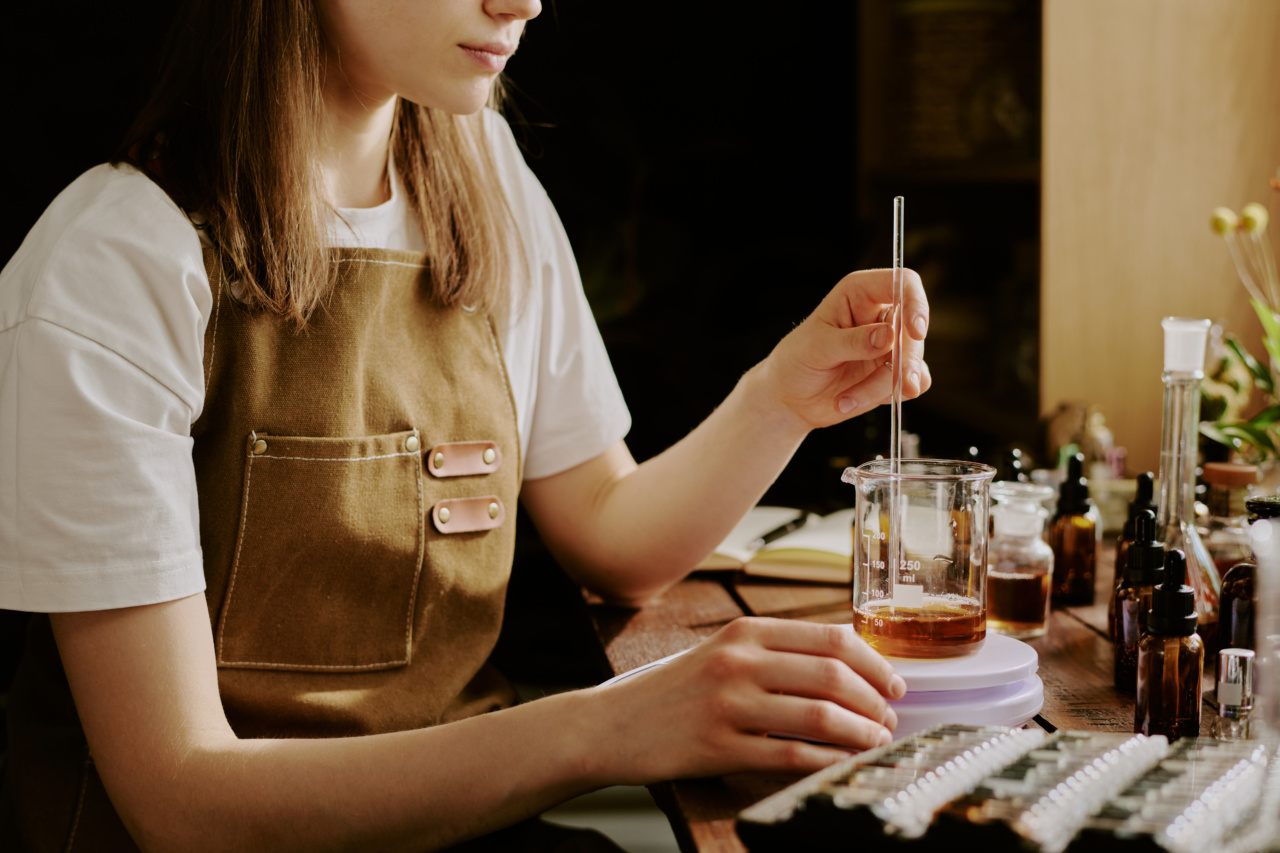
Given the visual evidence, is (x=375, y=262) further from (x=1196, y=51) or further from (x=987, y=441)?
(x=987, y=441)

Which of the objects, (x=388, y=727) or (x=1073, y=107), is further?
(x=1073, y=107)

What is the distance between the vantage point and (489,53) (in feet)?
3.44

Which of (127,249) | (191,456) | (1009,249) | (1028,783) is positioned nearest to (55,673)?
(191,456)

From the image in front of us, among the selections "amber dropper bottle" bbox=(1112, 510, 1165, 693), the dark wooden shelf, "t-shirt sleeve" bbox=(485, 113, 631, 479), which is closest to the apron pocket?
"t-shirt sleeve" bbox=(485, 113, 631, 479)

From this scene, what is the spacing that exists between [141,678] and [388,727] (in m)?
0.29

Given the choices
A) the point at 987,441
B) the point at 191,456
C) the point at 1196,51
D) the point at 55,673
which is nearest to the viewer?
the point at 191,456

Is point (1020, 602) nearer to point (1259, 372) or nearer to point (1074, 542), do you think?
point (1074, 542)

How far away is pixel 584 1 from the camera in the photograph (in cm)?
243

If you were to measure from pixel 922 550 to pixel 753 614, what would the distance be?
328 mm

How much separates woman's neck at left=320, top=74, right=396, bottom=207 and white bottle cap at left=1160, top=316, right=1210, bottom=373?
2.53 feet

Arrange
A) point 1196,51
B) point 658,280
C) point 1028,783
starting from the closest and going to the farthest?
point 1028,783, point 1196,51, point 658,280

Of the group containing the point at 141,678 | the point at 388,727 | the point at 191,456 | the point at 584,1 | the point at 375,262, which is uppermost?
the point at 584,1

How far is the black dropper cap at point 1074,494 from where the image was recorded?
4.20 feet

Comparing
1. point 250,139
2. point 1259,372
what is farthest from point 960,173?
point 250,139
